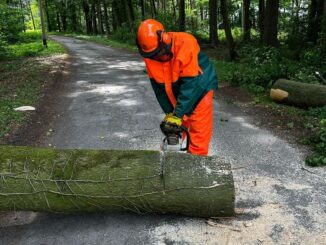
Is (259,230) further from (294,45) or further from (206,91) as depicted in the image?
(294,45)

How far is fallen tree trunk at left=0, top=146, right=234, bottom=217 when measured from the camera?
360 cm

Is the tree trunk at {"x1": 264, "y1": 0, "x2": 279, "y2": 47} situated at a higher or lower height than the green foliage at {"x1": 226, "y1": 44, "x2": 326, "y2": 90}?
higher

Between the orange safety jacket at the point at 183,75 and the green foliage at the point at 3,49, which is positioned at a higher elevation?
the orange safety jacket at the point at 183,75

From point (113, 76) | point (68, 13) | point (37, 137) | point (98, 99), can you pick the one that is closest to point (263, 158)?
point (37, 137)

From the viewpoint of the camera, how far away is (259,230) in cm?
361

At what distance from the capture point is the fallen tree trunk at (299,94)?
7332 millimetres

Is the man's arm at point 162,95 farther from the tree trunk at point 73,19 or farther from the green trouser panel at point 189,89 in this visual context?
the tree trunk at point 73,19

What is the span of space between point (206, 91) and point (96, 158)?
1378 mm

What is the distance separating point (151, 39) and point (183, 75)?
0.48 metres

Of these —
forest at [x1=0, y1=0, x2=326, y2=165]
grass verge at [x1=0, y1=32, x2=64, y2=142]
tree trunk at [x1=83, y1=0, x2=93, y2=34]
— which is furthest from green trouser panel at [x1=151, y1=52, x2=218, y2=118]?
tree trunk at [x1=83, y1=0, x2=93, y2=34]

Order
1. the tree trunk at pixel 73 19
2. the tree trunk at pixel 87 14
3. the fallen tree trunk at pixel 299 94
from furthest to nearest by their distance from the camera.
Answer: the tree trunk at pixel 73 19, the tree trunk at pixel 87 14, the fallen tree trunk at pixel 299 94

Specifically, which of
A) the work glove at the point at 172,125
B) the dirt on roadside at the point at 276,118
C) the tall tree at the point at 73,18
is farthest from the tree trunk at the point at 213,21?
the tall tree at the point at 73,18

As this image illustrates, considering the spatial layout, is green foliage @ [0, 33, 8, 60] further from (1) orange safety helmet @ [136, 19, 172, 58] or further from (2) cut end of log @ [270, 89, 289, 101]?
(1) orange safety helmet @ [136, 19, 172, 58]

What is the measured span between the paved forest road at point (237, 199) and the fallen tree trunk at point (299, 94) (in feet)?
3.18
